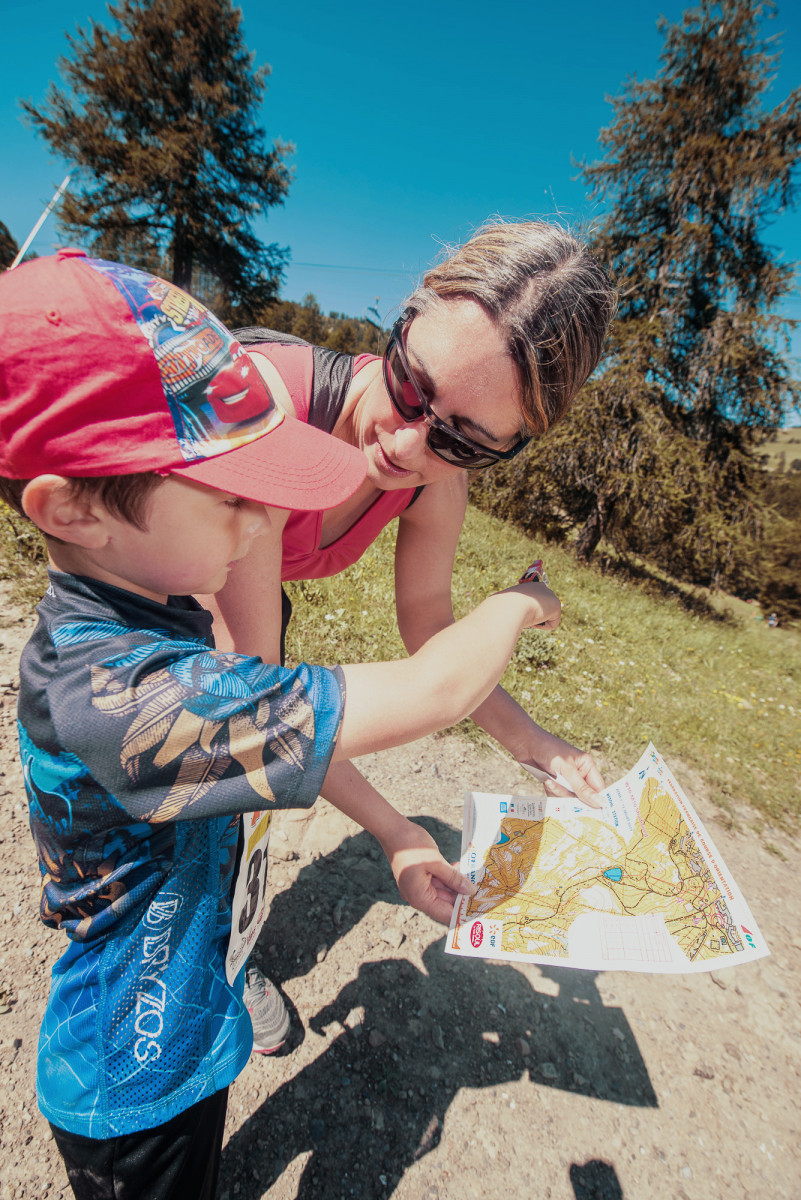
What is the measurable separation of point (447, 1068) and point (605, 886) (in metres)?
1.04

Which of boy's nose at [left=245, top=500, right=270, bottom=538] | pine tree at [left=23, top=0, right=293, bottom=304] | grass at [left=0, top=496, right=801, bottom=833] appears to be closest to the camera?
boy's nose at [left=245, top=500, right=270, bottom=538]

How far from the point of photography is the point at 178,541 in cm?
91

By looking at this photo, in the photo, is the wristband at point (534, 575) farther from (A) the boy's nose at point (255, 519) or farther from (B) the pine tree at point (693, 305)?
(B) the pine tree at point (693, 305)

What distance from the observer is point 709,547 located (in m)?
12.2

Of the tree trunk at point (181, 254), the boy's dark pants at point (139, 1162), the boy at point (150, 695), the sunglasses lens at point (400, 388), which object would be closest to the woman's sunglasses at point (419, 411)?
the sunglasses lens at point (400, 388)

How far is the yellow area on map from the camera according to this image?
1260mm

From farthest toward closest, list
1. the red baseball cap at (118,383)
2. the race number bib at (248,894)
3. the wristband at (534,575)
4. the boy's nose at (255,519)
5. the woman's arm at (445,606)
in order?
the woman's arm at (445,606) < the wristband at (534,575) < the race number bib at (248,894) < the boy's nose at (255,519) < the red baseball cap at (118,383)

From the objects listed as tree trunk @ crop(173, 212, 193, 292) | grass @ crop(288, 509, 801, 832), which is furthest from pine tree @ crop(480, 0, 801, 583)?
tree trunk @ crop(173, 212, 193, 292)

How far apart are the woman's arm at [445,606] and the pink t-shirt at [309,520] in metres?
0.10

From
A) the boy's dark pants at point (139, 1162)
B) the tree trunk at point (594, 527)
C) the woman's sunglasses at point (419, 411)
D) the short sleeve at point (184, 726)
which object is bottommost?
the boy's dark pants at point (139, 1162)

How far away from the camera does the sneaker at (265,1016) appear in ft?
5.79

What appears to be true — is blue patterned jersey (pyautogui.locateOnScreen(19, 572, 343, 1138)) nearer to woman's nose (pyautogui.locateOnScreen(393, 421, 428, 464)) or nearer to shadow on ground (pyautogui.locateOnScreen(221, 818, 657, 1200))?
woman's nose (pyautogui.locateOnScreen(393, 421, 428, 464))

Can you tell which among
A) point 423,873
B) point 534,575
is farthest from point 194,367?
point 423,873

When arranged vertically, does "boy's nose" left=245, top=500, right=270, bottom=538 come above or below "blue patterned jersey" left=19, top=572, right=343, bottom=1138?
above
